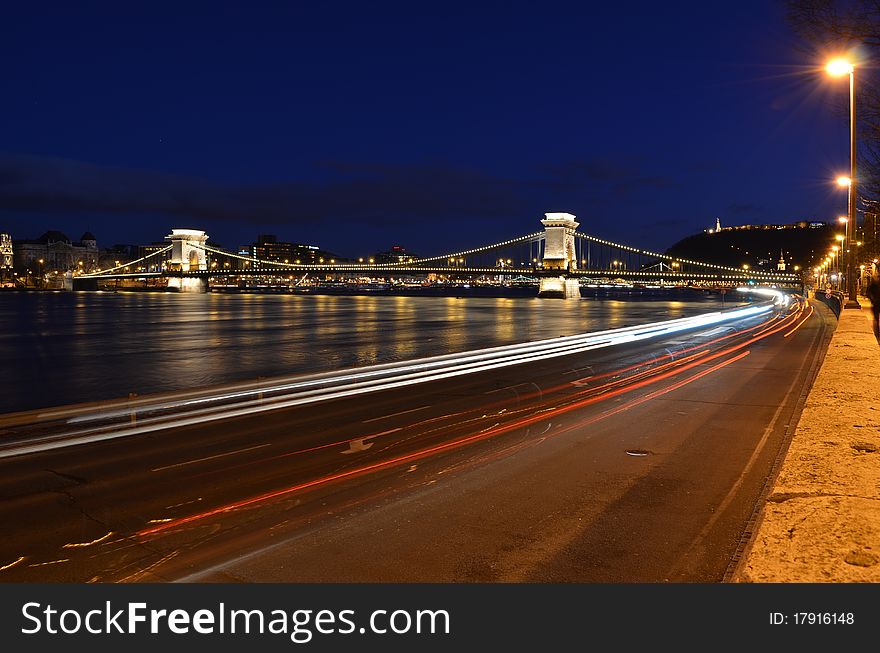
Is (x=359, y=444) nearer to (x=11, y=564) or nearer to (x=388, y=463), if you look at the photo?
(x=388, y=463)

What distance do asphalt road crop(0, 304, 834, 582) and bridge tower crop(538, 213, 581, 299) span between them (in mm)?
106385

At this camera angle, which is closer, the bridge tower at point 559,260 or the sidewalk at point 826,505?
the sidewalk at point 826,505

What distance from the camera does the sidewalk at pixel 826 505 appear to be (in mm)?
4594

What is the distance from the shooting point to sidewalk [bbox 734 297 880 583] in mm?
4594

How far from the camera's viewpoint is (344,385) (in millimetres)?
15570

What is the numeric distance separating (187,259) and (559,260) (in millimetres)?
87570

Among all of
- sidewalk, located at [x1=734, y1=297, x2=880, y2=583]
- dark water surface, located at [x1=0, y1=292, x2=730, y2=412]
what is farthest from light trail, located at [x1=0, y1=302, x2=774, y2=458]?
sidewalk, located at [x1=734, y1=297, x2=880, y2=583]

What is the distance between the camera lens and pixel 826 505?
5.83m

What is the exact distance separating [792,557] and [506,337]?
27.8 meters

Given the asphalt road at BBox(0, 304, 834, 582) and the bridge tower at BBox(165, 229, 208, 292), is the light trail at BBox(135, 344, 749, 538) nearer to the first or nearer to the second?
the asphalt road at BBox(0, 304, 834, 582)

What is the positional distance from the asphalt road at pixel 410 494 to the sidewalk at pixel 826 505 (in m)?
0.45

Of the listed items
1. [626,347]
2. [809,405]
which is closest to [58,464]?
[809,405]

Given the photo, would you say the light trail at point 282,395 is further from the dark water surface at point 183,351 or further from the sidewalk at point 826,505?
the sidewalk at point 826,505

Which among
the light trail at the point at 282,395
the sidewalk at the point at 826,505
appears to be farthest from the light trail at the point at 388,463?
the light trail at the point at 282,395
